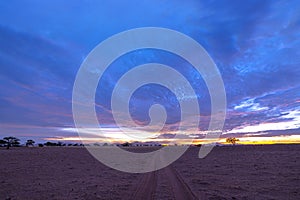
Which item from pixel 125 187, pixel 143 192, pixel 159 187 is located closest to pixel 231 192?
pixel 159 187

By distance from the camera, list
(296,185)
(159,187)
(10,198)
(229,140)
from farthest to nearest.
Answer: (229,140) → (296,185) → (159,187) → (10,198)

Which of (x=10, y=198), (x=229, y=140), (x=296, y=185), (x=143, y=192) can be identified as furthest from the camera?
(x=229, y=140)

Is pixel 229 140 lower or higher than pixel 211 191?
higher

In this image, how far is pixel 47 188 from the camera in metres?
16.5

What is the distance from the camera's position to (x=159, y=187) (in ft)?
51.5

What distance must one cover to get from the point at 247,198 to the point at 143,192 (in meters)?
5.73

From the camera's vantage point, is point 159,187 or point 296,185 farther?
point 296,185

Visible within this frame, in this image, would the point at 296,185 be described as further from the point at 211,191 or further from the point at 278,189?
the point at 211,191

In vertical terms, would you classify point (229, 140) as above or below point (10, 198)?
above

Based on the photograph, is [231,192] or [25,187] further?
[25,187]

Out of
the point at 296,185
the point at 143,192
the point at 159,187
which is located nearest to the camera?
the point at 143,192

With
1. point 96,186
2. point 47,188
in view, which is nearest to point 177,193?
point 96,186

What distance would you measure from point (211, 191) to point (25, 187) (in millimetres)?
12230

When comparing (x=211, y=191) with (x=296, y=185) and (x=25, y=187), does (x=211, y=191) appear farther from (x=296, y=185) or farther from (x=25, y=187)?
(x=25, y=187)
